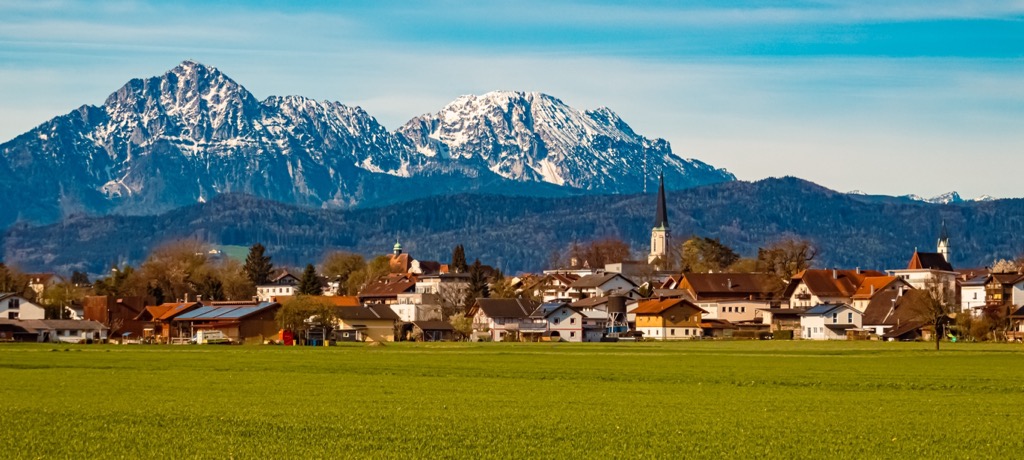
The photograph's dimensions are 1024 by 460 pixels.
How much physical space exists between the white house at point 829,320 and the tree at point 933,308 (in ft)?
24.6

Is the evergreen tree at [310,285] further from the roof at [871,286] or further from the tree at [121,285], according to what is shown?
the roof at [871,286]

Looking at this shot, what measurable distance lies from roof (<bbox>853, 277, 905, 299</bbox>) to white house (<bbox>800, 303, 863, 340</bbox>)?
8.52 meters

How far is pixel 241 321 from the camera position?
12788 cm

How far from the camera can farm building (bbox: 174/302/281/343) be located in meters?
127

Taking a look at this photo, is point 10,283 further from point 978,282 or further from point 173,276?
point 978,282

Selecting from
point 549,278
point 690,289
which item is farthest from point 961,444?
point 549,278

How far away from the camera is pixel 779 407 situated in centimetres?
3838

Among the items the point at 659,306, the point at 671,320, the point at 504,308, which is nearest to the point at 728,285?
the point at 659,306

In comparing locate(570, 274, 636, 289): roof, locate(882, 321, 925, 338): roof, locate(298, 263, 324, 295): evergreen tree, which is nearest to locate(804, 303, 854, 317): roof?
locate(882, 321, 925, 338): roof

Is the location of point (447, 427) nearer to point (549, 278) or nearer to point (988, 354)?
point (988, 354)

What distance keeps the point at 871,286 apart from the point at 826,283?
5061mm

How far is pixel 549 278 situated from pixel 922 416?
163 m

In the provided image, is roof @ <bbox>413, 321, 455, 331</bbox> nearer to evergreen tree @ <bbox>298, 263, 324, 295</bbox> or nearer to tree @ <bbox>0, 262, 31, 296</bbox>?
evergreen tree @ <bbox>298, 263, 324, 295</bbox>

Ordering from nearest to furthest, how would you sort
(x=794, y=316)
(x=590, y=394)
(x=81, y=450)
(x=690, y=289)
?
1. (x=81, y=450)
2. (x=590, y=394)
3. (x=794, y=316)
4. (x=690, y=289)
